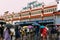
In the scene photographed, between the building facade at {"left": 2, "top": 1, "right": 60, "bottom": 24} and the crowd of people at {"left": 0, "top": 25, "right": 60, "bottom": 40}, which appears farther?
the building facade at {"left": 2, "top": 1, "right": 60, "bottom": 24}

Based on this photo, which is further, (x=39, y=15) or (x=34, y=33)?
(x=39, y=15)

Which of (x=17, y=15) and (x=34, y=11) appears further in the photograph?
(x=17, y=15)

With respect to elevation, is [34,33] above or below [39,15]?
above

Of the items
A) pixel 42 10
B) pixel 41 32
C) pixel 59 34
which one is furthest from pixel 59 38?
pixel 42 10

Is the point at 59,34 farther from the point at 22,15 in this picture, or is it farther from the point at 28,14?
the point at 22,15

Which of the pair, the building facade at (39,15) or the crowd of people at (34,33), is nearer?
the crowd of people at (34,33)

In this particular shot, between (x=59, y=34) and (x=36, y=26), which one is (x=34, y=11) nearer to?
(x=36, y=26)

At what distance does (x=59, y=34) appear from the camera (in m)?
9.83

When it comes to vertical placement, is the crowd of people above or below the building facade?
above

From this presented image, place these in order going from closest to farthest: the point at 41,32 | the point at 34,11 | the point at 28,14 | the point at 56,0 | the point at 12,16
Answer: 1. the point at 41,32
2. the point at 56,0
3. the point at 34,11
4. the point at 28,14
5. the point at 12,16

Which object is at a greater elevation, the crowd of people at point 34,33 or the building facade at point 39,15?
the crowd of people at point 34,33

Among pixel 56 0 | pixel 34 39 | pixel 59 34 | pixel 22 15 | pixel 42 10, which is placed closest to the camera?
pixel 59 34

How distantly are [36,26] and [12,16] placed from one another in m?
40.8

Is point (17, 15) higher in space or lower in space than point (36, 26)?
lower
